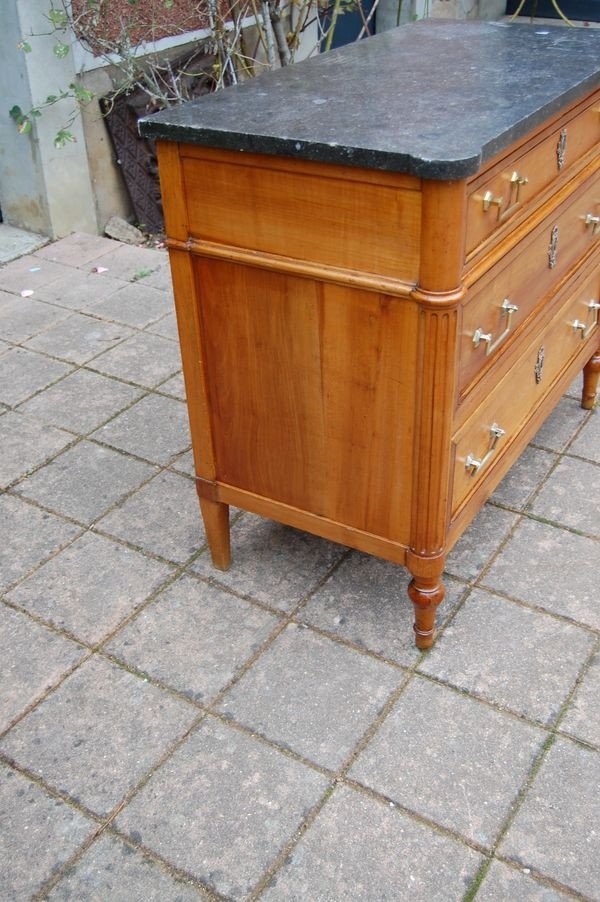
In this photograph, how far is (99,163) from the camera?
5039mm

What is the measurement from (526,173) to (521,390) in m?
0.66

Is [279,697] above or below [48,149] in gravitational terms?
below

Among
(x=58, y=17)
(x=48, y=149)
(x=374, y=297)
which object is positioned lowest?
(x=48, y=149)

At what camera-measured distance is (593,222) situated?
2.71 meters

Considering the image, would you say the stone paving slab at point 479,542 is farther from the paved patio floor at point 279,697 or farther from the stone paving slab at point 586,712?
the stone paving slab at point 586,712

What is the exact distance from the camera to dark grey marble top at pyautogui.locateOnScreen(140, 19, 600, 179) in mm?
1778

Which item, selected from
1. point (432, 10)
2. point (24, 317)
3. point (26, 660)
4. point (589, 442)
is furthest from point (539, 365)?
point (432, 10)

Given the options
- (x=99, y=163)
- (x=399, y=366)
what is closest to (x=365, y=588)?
(x=399, y=366)

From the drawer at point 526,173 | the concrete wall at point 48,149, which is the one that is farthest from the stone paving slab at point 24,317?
the drawer at point 526,173

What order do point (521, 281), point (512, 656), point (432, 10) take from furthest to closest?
point (432, 10)
point (512, 656)
point (521, 281)

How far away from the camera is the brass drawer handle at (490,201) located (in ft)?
6.19

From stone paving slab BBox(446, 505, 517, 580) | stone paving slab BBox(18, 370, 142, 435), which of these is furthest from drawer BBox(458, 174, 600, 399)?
stone paving slab BBox(18, 370, 142, 435)

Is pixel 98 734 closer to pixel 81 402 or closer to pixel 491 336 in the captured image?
pixel 491 336

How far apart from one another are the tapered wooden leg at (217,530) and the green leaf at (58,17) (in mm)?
2810
